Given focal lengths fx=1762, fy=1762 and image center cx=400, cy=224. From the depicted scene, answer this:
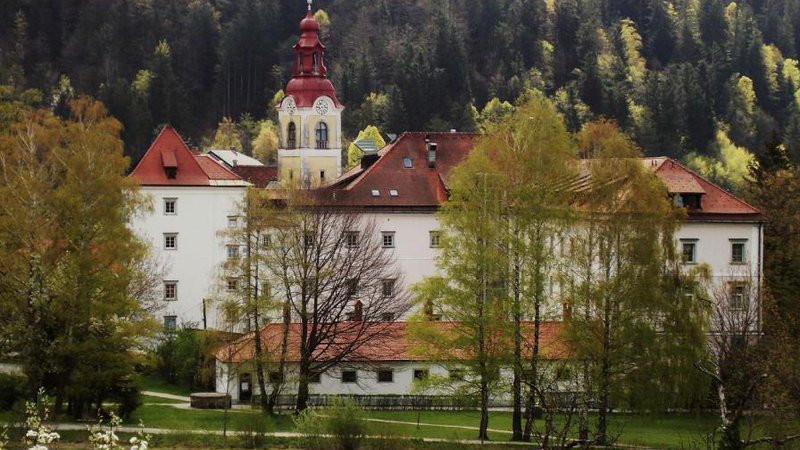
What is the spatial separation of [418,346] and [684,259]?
893cm

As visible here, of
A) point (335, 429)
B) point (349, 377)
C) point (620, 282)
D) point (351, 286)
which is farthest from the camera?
point (349, 377)

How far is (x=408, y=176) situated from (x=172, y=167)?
32.4 feet

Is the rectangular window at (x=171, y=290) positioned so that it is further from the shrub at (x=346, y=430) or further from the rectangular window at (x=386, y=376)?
the shrub at (x=346, y=430)

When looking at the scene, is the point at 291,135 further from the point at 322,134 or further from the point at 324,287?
the point at 324,287

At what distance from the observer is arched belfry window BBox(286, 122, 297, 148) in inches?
4181

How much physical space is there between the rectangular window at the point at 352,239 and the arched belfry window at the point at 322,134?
3836 cm

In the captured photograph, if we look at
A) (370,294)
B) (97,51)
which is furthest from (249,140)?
Result: (370,294)

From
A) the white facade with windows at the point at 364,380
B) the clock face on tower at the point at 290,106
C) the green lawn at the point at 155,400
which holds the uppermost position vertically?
the clock face on tower at the point at 290,106

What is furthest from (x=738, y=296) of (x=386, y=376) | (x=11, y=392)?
(x=11, y=392)

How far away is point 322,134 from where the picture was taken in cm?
10638

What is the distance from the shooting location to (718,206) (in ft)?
219

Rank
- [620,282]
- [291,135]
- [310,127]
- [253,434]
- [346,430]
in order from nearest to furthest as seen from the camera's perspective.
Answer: [346,430] → [253,434] → [620,282] → [310,127] → [291,135]

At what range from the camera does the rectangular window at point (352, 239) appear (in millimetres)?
63672

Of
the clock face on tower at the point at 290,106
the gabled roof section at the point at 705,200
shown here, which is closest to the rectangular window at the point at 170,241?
the gabled roof section at the point at 705,200
